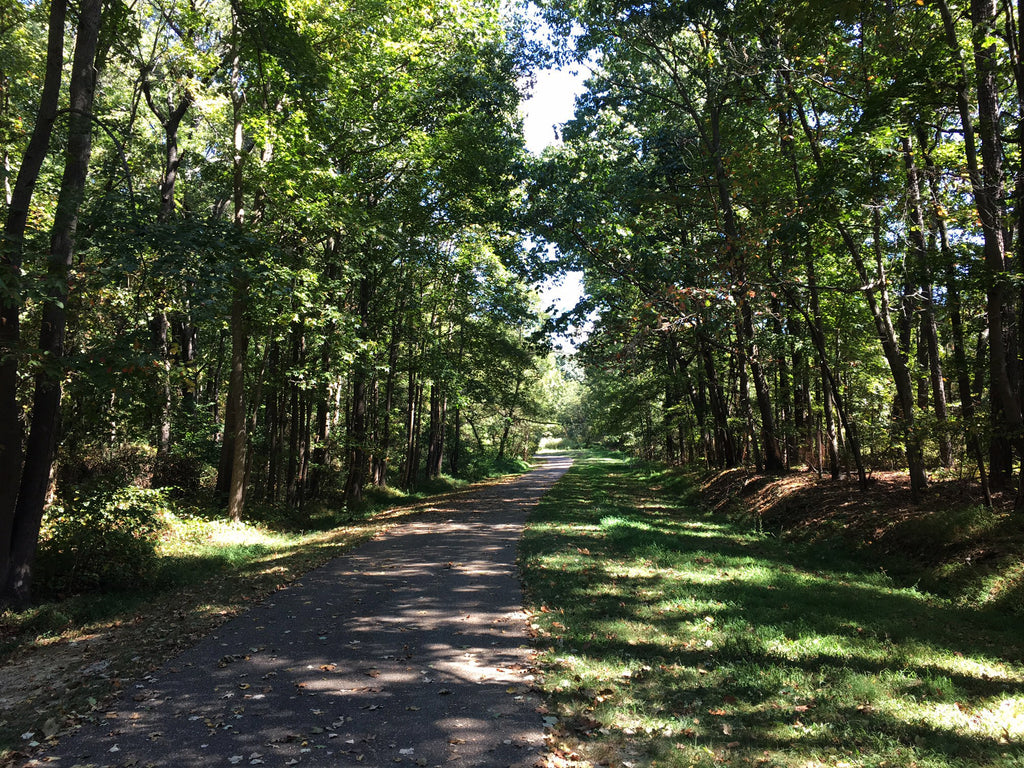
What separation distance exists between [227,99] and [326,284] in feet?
18.3

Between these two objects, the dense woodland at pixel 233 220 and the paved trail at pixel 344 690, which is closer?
the paved trail at pixel 344 690

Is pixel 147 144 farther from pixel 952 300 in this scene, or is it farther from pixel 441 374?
pixel 952 300

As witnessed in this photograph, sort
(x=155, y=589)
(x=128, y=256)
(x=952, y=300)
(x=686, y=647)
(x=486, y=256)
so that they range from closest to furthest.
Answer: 1. (x=686, y=647)
2. (x=128, y=256)
3. (x=155, y=589)
4. (x=952, y=300)
5. (x=486, y=256)

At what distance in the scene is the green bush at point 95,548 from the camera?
7.95 meters

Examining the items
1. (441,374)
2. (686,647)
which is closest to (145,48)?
(441,374)

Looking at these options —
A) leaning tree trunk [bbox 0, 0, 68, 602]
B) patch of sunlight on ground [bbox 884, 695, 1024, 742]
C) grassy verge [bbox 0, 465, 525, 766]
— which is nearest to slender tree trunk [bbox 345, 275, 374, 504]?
grassy verge [bbox 0, 465, 525, 766]

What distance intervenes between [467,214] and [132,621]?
13675 millimetres

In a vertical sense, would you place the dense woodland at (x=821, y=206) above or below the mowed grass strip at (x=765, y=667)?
above

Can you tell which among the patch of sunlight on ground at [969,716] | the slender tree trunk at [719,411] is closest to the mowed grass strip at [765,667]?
the patch of sunlight on ground at [969,716]

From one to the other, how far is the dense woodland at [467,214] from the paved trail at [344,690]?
11.1 feet

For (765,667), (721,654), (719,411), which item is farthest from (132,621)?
(719,411)

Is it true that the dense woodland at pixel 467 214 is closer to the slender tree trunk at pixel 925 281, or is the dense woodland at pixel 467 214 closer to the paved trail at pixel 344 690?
the slender tree trunk at pixel 925 281

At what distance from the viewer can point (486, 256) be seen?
79.8 ft

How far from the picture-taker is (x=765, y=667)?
528 cm
